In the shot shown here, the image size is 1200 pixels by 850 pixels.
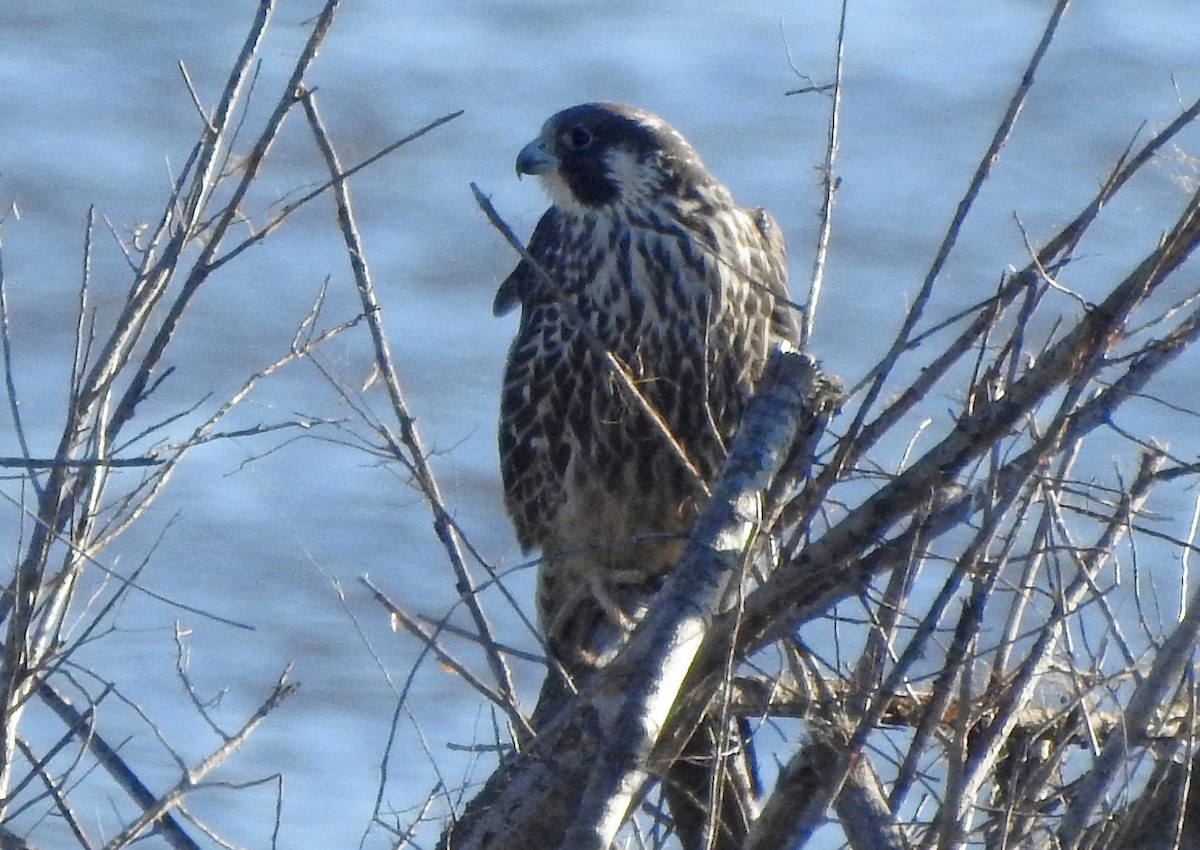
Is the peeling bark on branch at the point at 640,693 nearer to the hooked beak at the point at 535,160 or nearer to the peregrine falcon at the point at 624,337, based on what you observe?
the peregrine falcon at the point at 624,337

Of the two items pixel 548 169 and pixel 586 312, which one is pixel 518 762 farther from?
pixel 548 169

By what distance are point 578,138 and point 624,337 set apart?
49cm

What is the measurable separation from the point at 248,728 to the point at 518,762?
537 millimetres

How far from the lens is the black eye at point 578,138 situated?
14.4 feet

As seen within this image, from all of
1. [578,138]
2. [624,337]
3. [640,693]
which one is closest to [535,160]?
[578,138]

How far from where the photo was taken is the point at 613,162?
435cm

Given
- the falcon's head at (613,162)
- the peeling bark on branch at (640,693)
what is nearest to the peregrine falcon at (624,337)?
the falcon's head at (613,162)

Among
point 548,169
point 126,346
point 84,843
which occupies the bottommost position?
point 84,843

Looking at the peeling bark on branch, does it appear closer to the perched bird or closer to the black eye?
the perched bird

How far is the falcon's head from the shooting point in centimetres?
433

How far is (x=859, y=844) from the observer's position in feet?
9.55

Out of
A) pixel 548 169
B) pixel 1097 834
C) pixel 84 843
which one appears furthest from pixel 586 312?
pixel 1097 834

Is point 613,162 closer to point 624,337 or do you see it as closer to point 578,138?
point 578,138

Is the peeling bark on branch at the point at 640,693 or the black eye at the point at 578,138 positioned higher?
the black eye at the point at 578,138
